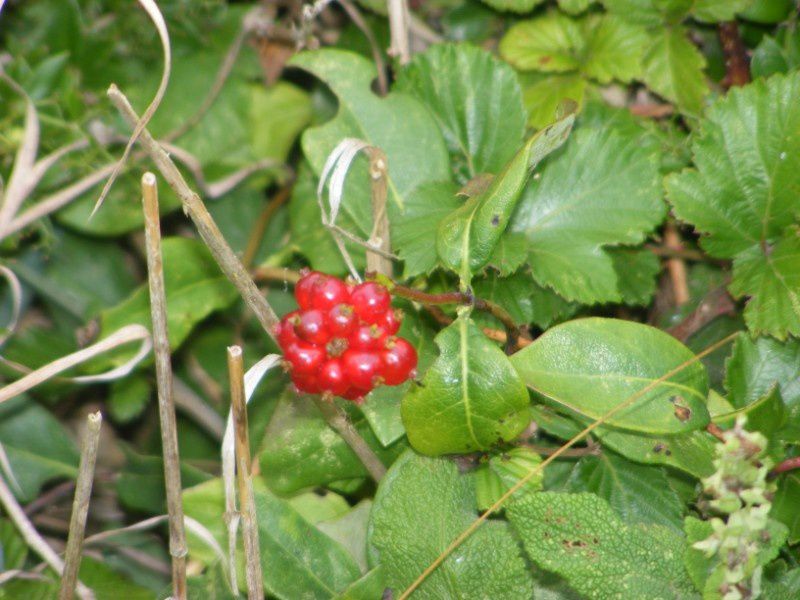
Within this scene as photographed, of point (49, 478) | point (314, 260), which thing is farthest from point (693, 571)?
point (49, 478)

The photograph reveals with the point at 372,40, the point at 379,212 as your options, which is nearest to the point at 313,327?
the point at 379,212

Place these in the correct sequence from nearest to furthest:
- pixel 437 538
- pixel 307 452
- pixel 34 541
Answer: pixel 437 538, pixel 307 452, pixel 34 541

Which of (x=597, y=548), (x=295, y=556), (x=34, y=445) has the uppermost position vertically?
(x=597, y=548)

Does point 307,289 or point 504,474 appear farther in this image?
point 504,474

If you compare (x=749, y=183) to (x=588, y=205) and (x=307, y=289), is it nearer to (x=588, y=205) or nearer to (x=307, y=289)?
(x=588, y=205)

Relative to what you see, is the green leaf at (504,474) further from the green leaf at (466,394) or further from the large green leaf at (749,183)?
the large green leaf at (749,183)

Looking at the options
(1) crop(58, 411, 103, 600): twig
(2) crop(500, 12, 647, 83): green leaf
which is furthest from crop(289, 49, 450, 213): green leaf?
(1) crop(58, 411, 103, 600): twig

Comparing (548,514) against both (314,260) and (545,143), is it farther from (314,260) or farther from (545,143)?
(314,260)

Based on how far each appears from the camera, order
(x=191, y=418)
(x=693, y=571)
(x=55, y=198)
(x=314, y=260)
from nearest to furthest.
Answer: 1. (x=693, y=571)
2. (x=314, y=260)
3. (x=55, y=198)
4. (x=191, y=418)
